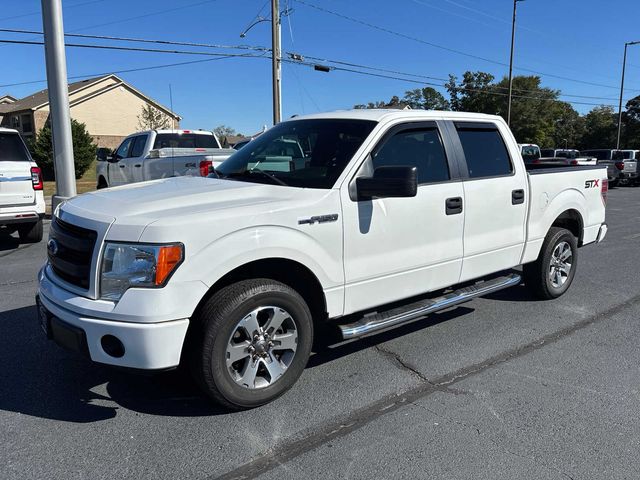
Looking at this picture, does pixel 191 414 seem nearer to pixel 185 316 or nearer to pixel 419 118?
pixel 185 316

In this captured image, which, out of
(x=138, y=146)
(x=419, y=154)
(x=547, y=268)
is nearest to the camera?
(x=419, y=154)

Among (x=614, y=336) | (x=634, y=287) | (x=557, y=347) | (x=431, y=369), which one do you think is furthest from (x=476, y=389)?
(x=634, y=287)

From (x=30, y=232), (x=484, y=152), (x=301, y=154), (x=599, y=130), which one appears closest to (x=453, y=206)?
(x=484, y=152)

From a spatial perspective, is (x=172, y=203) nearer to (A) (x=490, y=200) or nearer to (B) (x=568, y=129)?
(A) (x=490, y=200)

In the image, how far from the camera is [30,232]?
9.14 metres

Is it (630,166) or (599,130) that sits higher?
(599,130)

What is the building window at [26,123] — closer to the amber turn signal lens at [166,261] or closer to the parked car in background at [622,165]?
the parked car in background at [622,165]

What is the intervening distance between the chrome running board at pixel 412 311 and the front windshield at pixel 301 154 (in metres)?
1.02

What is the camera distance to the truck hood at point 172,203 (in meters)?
3.03

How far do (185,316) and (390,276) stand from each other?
162cm

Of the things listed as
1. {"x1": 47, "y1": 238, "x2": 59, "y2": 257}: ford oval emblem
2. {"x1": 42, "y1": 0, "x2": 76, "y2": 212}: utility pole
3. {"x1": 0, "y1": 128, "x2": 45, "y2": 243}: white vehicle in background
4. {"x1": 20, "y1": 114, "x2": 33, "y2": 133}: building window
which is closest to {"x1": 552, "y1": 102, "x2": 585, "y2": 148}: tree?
{"x1": 20, "y1": 114, "x2": 33, "y2": 133}: building window

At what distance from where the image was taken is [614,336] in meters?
4.79

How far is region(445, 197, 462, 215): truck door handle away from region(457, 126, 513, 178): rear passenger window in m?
0.36

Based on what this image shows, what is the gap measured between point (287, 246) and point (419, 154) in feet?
5.13
